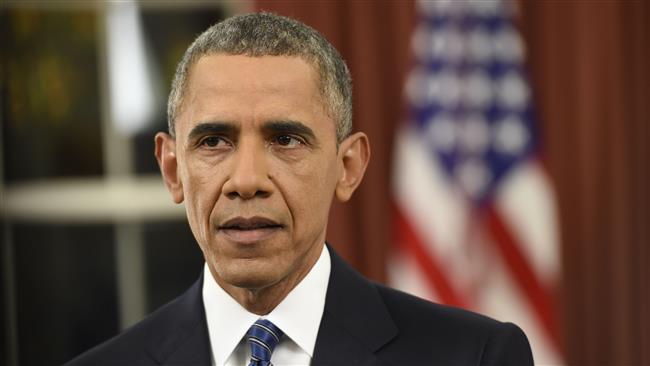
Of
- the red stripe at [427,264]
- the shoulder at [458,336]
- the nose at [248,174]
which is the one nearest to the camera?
the nose at [248,174]

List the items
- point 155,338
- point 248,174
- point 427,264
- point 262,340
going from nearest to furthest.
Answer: point 248,174, point 262,340, point 155,338, point 427,264

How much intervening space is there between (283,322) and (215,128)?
1.05 feet

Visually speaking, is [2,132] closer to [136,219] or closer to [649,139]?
[136,219]

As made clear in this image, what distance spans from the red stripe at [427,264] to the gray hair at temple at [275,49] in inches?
83.3

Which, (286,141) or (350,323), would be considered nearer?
(286,141)

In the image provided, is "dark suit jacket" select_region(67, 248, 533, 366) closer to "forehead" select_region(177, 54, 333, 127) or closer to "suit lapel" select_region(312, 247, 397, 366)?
"suit lapel" select_region(312, 247, 397, 366)

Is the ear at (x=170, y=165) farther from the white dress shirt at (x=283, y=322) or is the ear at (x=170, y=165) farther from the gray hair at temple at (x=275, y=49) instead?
the white dress shirt at (x=283, y=322)

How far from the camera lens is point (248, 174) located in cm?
147

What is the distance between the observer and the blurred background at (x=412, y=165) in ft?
12.3

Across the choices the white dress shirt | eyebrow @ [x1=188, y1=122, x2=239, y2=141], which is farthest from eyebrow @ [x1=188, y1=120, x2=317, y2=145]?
the white dress shirt

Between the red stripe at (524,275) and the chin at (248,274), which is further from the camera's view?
the red stripe at (524,275)

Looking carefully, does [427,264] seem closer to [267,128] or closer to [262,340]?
[262,340]

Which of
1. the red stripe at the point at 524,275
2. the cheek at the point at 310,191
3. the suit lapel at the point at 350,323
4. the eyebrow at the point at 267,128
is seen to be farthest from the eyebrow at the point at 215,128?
the red stripe at the point at 524,275

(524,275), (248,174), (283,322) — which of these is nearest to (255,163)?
(248,174)
